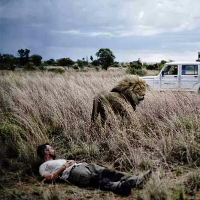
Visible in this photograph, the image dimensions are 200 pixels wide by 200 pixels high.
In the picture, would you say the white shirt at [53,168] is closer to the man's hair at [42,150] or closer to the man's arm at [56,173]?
the man's arm at [56,173]

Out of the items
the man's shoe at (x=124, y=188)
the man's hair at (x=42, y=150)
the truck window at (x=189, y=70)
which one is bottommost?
the man's shoe at (x=124, y=188)

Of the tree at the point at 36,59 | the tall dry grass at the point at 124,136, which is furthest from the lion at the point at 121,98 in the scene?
the tree at the point at 36,59

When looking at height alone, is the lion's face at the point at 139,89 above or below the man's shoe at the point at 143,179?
above

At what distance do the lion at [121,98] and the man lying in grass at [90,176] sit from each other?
152 cm

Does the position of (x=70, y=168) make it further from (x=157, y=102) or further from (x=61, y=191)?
(x=157, y=102)

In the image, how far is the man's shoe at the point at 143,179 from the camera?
379 cm

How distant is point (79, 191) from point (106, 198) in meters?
0.41

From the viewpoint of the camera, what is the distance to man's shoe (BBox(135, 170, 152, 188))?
12.4 ft

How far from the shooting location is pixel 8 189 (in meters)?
4.03

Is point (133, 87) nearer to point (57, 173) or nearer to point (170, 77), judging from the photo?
point (57, 173)

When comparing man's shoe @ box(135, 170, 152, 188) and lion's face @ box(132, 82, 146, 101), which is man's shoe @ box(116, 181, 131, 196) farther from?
lion's face @ box(132, 82, 146, 101)

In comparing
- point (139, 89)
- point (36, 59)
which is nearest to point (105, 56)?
point (36, 59)

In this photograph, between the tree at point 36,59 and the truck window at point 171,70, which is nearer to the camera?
the truck window at point 171,70

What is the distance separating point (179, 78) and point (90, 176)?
34.3 ft
